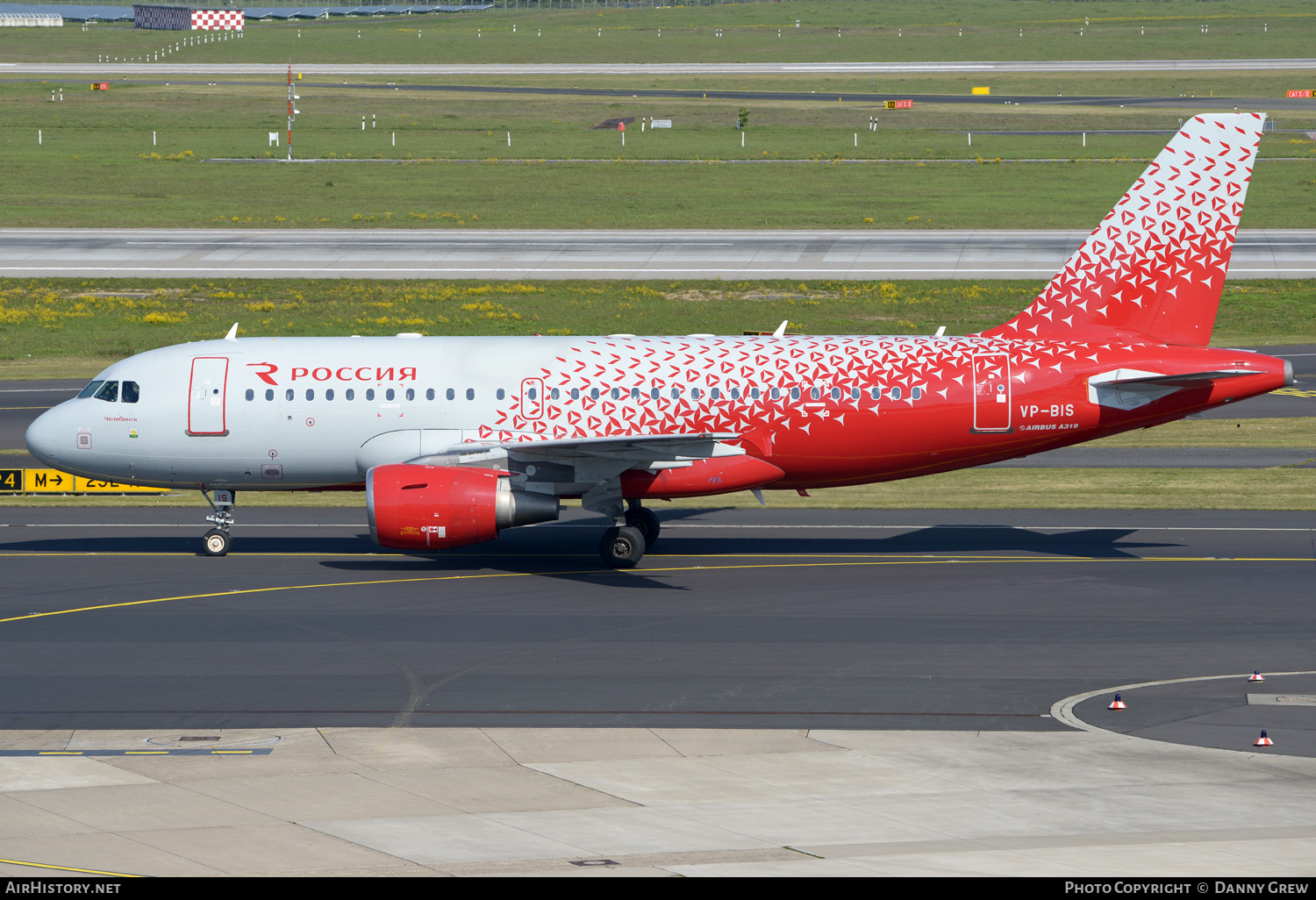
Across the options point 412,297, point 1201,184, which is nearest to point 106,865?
point 1201,184

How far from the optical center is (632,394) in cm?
3328

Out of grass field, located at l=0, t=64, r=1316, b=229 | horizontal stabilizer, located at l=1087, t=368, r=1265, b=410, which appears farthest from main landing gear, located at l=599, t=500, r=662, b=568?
grass field, located at l=0, t=64, r=1316, b=229

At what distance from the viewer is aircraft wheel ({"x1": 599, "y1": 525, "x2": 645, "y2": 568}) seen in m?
33.1

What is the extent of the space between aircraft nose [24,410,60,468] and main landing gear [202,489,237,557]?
11.2ft

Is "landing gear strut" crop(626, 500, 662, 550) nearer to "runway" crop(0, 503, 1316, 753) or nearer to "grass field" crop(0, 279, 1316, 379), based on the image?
"runway" crop(0, 503, 1316, 753)

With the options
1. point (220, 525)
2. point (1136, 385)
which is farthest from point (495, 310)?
point (1136, 385)

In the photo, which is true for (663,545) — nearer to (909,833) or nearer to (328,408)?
(328,408)

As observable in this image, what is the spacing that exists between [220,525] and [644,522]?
32.8 ft

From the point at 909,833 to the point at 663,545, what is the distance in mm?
18712

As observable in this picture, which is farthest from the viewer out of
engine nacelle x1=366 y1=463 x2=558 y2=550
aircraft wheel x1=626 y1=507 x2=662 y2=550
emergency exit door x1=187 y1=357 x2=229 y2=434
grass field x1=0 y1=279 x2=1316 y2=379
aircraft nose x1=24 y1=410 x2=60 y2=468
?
grass field x1=0 y1=279 x2=1316 y2=379

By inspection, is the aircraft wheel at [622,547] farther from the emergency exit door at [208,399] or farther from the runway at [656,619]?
the emergency exit door at [208,399]

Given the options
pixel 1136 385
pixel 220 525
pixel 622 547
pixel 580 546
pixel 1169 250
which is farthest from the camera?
pixel 580 546

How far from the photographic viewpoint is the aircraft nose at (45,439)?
1335 inches

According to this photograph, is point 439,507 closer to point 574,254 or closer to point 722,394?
point 722,394
